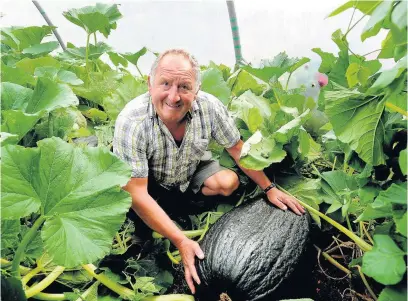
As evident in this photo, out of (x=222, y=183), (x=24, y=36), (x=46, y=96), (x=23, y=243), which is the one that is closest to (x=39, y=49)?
(x=24, y=36)

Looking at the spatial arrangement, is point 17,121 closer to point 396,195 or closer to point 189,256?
point 189,256

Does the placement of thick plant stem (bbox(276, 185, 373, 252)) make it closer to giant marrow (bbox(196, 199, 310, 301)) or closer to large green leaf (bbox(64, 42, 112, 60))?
giant marrow (bbox(196, 199, 310, 301))

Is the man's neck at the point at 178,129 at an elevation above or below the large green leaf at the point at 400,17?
below

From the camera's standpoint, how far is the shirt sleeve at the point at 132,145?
6.02ft

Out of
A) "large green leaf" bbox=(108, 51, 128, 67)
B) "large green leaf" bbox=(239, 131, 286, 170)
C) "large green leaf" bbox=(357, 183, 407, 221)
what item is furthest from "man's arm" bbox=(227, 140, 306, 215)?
"large green leaf" bbox=(108, 51, 128, 67)

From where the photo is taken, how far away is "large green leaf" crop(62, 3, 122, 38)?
2537 millimetres

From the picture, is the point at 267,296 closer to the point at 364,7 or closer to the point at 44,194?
Result: the point at 44,194

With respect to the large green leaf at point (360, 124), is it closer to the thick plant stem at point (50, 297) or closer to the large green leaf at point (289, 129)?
the large green leaf at point (289, 129)

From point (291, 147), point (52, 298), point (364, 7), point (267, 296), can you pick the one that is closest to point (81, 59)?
point (291, 147)

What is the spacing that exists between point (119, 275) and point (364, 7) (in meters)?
1.18

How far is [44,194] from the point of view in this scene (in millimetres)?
1269

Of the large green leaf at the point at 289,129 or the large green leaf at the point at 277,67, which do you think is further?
the large green leaf at the point at 277,67

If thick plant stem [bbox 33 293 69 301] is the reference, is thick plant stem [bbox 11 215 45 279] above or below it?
above

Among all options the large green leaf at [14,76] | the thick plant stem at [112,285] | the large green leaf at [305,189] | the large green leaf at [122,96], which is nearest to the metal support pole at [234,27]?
the large green leaf at [122,96]
